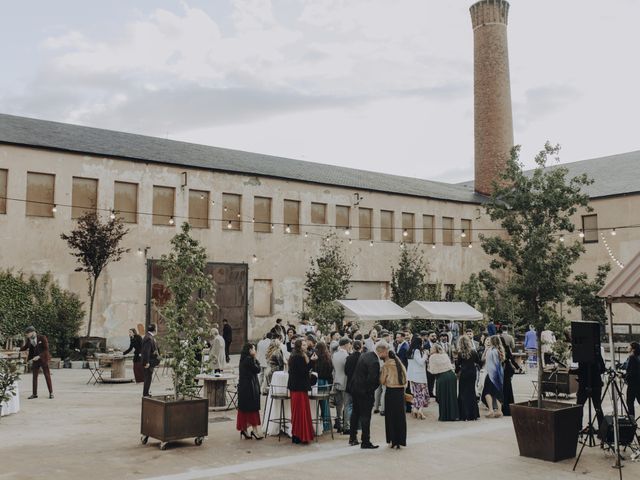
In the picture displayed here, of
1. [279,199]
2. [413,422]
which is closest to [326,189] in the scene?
[279,199]

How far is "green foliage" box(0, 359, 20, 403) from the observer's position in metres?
12.3

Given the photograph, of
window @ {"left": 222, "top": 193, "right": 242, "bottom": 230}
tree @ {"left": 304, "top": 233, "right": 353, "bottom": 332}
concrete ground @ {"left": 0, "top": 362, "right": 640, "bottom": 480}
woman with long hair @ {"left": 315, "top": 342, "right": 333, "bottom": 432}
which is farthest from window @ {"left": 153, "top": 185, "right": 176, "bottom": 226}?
woman with long hair @ {"left": 315, "top": 342, "right": 333, "bottom": 432}

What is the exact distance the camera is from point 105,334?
2470 cm

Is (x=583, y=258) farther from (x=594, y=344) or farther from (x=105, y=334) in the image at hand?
(x=594, y=344)

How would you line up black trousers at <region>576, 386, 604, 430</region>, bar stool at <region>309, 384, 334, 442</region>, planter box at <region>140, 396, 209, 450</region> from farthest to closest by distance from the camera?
bar stool at <region>309, 384, 334, 442</region>
black trousers at <region>576, 386, 604, 430</region>
planter box at <region>140, 396, 209, 450</region>

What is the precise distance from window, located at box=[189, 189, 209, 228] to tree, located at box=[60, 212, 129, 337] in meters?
3.94

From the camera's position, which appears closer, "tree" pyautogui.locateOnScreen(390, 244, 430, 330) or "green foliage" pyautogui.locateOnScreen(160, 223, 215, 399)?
"green foliage" pyautogui.locateOnScreen(160, 223, 215, 399)

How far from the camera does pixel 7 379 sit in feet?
40.4

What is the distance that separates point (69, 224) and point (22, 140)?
3.61 meters

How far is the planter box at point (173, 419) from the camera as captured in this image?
975cm

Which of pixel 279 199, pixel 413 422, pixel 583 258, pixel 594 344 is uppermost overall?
pixel 279 199

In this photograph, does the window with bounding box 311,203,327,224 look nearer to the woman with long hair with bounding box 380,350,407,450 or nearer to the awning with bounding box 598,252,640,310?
the woman with long hair with bounding box 380,350,407,450

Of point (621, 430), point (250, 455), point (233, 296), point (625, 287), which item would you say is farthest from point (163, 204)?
point (625, 287)

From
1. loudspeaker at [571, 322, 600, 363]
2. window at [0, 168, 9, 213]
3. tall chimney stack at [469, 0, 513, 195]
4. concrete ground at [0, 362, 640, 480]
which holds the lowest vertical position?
concrete ground at [0, 362, 640, 480]
